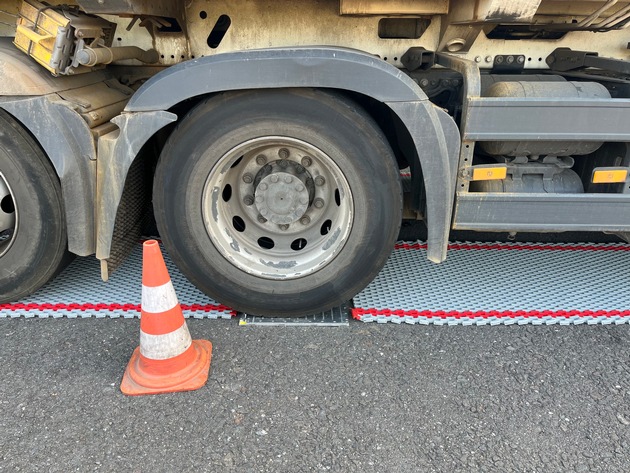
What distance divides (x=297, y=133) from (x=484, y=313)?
1.61 m

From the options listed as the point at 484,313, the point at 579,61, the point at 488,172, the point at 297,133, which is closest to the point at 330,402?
the point at 484,313

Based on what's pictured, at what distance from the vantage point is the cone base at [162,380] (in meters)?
2.35

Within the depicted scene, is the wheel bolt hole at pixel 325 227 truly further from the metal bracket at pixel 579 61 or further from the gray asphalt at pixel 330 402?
the metal bracket at pixel 579 61

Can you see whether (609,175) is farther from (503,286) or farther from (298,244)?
(298,244)

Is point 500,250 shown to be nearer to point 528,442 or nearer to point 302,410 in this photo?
point 528,442

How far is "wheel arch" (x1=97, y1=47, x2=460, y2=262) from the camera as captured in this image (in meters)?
2.38

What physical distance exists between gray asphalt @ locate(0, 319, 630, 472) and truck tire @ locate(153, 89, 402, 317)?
0.30 metres

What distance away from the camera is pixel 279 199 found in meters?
2.78

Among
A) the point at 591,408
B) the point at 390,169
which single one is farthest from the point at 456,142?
the point at 591,408

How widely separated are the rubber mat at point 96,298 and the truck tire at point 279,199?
266 millimetres

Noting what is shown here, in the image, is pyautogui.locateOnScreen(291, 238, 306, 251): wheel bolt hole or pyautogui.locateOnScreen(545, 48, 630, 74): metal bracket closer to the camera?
pyautogui.locateOnScreen(545, 48, 630, 74): metal bracket

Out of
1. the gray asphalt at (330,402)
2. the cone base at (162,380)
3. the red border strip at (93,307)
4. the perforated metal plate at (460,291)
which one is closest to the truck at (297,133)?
the red border strip at (93,307)

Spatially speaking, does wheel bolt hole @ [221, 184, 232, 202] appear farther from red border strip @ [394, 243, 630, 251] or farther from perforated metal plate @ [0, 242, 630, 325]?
red border strip @ [394, 243, 630, 251]

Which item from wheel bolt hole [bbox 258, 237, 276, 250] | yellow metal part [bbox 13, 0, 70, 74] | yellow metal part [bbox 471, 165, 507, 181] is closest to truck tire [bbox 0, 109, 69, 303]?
yellow metal part [bbox 13, 0, 70, 74]
